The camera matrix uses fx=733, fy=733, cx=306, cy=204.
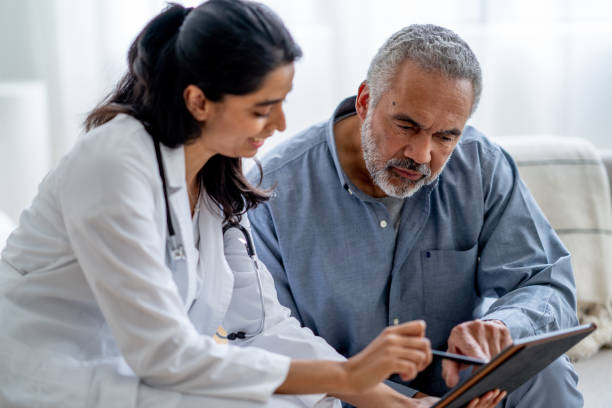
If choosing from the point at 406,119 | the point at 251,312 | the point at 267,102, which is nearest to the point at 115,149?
the point at 267,102

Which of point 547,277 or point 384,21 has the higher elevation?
point 384,21

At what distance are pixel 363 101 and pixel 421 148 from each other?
238 millimetres

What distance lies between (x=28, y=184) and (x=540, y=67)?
2049 mm

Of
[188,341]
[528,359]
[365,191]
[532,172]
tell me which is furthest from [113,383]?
[532,172]

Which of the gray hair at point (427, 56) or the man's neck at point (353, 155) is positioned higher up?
the gray hair at point (427, 56)

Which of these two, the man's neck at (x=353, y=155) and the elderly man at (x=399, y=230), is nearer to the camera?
the elderly man at (x=399, y=230)

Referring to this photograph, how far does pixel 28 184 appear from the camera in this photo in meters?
2.84

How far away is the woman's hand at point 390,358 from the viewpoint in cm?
117

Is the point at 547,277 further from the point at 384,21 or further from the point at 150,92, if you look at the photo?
the point at 384,21

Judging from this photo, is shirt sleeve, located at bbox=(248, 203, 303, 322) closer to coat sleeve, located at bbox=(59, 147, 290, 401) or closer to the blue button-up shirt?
the blue button-up shirt

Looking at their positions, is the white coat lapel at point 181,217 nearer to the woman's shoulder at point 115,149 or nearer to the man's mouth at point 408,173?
the woman's shoulder at point 115,149

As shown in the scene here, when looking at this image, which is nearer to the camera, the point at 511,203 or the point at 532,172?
the point at 511,203

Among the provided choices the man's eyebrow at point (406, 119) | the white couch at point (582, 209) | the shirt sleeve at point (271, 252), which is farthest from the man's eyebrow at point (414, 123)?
the white couch at point (582, 209)

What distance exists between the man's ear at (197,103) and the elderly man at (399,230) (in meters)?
0.55
